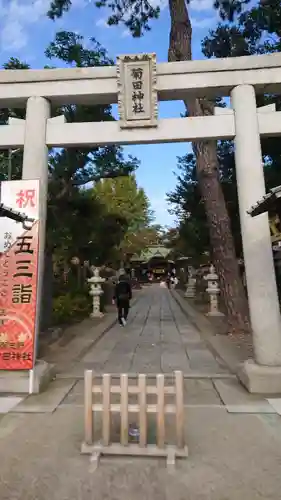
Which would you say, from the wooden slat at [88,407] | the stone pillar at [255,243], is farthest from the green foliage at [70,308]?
the wooden slat at [88,407]

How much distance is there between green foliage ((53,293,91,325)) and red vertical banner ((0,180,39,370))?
22.4 feet

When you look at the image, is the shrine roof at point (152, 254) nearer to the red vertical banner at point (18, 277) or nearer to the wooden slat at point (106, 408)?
the red vertical banner at point (18, 277)

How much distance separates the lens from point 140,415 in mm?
3711

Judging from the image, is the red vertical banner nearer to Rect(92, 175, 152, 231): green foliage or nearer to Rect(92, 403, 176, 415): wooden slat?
Rect(92, 403, 176, 415): wooden slat

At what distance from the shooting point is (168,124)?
20.8 ft

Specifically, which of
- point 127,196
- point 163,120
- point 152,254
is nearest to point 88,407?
point 163,120

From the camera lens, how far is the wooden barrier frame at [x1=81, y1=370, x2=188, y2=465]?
3668 mm

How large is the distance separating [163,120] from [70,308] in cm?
888

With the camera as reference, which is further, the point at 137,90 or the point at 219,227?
the point at 219,227

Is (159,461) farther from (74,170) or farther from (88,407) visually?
(74,170)

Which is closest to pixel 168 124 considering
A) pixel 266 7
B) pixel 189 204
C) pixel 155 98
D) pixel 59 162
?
pixel 155 98

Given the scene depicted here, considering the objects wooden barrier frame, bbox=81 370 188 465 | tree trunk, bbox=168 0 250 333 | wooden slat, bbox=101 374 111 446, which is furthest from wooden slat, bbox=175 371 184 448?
tree trunk, bbox=168 0 250 333

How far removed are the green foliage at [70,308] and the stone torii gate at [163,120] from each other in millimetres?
6847

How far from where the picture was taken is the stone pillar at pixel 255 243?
19.3ft
